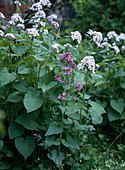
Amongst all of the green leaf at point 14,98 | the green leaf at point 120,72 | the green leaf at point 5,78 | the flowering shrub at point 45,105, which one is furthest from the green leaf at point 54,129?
the green leaf at point 120,72

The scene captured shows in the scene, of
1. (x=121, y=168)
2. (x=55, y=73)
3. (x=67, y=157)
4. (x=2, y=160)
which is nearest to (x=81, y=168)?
(x=67, y=157)

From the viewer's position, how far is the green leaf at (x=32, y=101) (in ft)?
4.83

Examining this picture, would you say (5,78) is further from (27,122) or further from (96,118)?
(96,118)

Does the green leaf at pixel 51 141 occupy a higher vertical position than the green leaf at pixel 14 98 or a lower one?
lower

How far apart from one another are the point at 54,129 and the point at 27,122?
242 mm

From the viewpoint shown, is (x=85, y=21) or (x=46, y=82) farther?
(x=85, y=21)

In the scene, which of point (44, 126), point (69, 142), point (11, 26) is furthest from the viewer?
point (11, 26)

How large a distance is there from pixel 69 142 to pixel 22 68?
70 cm

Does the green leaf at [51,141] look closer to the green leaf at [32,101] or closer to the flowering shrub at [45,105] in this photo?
the flowering shrub at [45,105]

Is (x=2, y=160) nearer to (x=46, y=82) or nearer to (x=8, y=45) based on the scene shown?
(x=46, y=82)

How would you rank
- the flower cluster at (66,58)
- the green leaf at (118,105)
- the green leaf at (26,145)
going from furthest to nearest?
1. the green leaf at (118,105)
2. the green leaf at (26,145)
3. the flower cluster at (66,58)

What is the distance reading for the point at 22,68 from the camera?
1.66m

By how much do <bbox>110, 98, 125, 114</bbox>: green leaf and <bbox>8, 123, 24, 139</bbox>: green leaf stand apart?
45.6 inches

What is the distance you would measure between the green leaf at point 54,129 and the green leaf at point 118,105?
99cm
